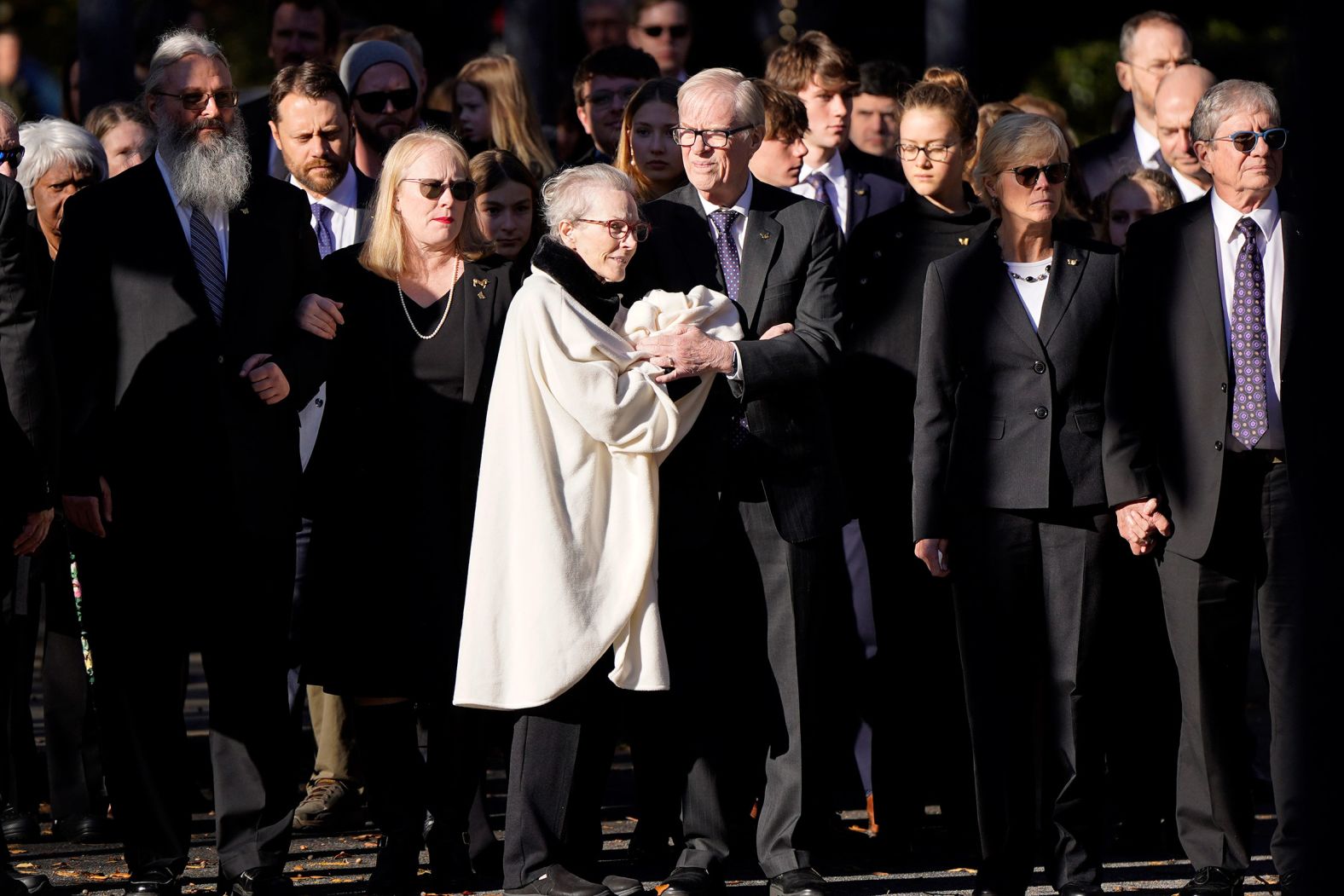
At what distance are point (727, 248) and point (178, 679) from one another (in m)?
2.13

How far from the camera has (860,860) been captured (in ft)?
21.3

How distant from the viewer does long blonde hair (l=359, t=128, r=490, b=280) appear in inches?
234

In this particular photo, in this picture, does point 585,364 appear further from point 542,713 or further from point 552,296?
point 542,713

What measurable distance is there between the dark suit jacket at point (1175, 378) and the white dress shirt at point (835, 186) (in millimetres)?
1684

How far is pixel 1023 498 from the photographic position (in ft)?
19.1

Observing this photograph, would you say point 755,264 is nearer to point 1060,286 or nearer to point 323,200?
point 1060,286

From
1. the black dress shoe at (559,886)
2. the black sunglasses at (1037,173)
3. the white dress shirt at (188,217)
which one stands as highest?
the black sunglasses at (1037,173)

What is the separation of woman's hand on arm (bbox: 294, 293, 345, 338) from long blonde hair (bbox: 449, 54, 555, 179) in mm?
1880

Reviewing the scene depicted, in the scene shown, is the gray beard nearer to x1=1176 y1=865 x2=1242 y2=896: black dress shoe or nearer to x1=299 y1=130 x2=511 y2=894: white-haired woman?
x1=299 y1=130 x2=511 y2=894: white-haired woman

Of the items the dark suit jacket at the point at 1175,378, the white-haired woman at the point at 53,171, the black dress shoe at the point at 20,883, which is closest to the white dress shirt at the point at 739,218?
the dark suit jacket at the point at 1175,378

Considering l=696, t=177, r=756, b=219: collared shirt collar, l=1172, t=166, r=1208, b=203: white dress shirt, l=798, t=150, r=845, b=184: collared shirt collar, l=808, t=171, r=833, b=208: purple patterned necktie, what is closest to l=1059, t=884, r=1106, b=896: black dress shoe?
l=696, t=177, r=756, b=219: collared shirt collar

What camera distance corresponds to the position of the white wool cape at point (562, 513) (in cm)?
555

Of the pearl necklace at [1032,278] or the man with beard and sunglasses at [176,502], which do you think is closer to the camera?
the man with beard and sunglasses at [176,502]

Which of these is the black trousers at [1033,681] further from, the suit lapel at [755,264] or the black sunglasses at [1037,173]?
the black sunglasses at [1037,173]
